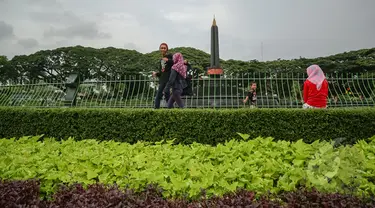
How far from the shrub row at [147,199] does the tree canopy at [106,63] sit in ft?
61.6

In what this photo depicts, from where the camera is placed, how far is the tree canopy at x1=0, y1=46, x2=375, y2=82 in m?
21.0

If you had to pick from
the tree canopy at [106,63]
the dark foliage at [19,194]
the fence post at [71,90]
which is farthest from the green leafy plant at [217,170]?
the tree canopy at [106,63]

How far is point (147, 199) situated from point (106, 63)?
21.9 m

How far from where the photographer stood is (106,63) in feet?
74.9

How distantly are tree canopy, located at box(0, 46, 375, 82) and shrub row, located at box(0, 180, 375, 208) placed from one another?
1879 centimetres

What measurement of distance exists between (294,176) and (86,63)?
22531 mm

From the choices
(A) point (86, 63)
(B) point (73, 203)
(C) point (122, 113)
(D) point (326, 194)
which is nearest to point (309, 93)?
(C) point (122, 113)

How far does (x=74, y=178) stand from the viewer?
7.91ft

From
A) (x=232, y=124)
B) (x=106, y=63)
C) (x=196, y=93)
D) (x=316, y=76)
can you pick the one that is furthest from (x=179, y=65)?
(x=106, y=63)

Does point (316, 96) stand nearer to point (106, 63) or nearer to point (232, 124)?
point (232, 124)

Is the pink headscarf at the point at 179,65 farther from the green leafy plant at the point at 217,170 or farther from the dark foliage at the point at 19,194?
the dark foliage at the point at 19,194

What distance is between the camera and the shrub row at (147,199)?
5.88 ft

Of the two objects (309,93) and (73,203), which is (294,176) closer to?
(73,203)

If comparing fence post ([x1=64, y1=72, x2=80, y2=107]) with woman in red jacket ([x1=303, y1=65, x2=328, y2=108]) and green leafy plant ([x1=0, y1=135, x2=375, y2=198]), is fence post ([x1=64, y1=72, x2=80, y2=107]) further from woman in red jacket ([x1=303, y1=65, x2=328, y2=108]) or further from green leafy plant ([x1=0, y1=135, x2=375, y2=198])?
green leafy plant ([x1=0, y1=135, x2=375, y2=198])
